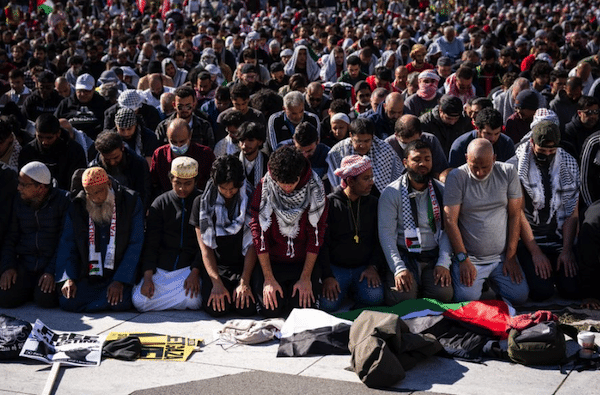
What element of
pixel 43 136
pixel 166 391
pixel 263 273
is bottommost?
pixel 166 391

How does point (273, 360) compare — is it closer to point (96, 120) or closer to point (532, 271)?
point (532, 271)

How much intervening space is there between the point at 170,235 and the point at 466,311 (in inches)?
96.6

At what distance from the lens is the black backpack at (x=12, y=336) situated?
5.59 meters

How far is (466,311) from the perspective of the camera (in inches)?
237

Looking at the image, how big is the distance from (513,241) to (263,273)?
1.98 m

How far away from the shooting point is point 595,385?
5.01 m

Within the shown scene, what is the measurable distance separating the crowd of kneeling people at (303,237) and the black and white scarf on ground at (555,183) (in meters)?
0.01

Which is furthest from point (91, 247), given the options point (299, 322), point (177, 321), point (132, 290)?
point (299, 322)

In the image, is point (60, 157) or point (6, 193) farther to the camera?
point (60, 157)

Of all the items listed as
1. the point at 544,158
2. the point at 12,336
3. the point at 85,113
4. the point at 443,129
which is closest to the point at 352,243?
the point at 544,158

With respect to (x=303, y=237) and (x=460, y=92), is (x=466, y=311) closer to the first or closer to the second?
(x=303, y=237)

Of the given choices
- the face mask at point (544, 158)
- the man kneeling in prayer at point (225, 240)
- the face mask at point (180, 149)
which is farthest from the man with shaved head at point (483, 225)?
the face mask at point (180, 149)

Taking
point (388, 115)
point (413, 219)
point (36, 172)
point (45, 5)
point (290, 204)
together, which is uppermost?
point (45, 5)

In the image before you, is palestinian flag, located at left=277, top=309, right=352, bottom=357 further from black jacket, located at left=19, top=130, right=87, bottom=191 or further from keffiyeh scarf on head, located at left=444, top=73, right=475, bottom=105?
keffiyeh scarf on head, located at left=444, top=73, right=475, bottom=105
